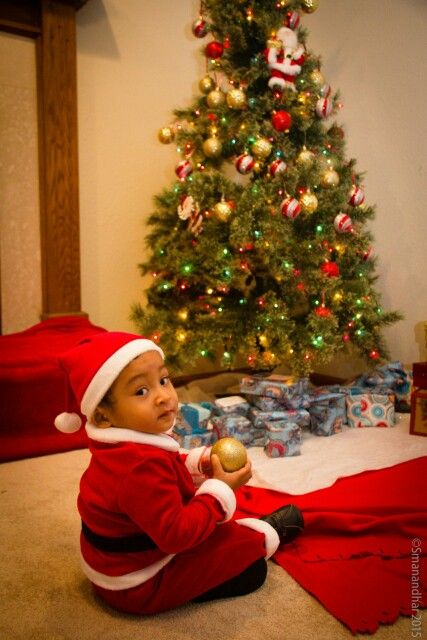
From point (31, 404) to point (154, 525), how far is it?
1395mm

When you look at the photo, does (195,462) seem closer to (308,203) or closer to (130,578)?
(130,578)

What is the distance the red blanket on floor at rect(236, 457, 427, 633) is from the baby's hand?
12.4 inches

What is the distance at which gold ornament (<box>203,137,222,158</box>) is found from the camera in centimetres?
264

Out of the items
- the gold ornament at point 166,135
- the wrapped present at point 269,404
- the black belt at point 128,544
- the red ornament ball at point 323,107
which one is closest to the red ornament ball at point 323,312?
the wrapped present at point 269,404

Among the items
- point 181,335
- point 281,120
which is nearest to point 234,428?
point 181,335

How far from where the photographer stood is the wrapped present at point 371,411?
8.67 ft

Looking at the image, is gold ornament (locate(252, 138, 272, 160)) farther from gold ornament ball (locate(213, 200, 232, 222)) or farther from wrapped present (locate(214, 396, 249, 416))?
wrapped present (locate(214, 396, 249, 416))

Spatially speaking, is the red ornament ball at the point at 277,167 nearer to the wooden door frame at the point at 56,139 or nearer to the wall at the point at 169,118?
Answer: the wall at the point at 169,118

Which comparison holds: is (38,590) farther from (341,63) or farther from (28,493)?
(341,63)

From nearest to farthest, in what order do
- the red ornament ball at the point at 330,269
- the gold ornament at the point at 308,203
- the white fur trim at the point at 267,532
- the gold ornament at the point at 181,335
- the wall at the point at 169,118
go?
the white fur trim at the point at 267,532 < the gold ornament at the point at 308,203 < the red ornament ball at the point at 330,269 < the gold ornament at the point at 181,335 < the wall at the point at 169,118

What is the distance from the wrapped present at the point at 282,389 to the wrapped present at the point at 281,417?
0.15 feet

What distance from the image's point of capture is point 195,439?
2.34 metres

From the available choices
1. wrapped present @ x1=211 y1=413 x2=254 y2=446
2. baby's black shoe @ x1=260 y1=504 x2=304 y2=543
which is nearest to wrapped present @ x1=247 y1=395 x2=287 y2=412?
wrapped present @ x1=211 y1=413 x2=254 y2=446

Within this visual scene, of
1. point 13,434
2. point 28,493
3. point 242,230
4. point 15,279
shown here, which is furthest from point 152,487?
point 15,279
